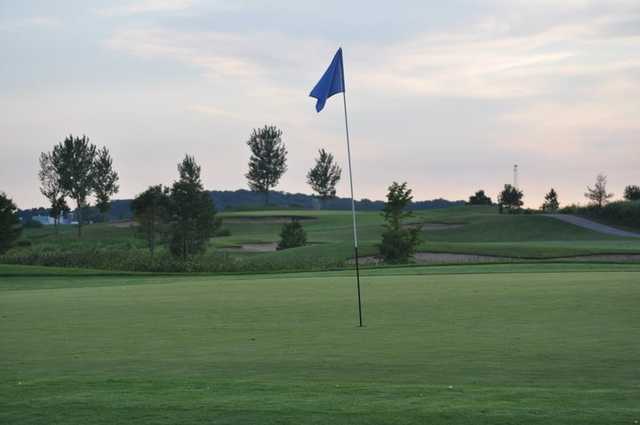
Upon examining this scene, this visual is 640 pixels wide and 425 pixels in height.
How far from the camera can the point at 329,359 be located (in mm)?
11883

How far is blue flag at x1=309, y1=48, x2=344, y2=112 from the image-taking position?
1870cm

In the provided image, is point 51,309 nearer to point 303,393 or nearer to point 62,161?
point 303,393

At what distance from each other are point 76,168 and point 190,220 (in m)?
53.9

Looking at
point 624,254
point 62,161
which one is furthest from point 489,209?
point 624,254

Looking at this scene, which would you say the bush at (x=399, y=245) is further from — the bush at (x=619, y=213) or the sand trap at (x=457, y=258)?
the bush at (x=619, y=213)

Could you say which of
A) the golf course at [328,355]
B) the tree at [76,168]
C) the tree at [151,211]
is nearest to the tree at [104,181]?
the tree at [76,168]

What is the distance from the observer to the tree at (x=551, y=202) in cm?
11710

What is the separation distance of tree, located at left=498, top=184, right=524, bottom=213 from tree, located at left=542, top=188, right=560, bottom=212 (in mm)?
4308

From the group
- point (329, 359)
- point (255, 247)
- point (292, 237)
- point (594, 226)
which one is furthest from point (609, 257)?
point (329, 359)

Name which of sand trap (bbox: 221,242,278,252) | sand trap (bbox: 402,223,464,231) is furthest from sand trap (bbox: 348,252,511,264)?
sand trap (bbox: 402,223,464,231)

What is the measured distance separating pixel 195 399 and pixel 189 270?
124 ft

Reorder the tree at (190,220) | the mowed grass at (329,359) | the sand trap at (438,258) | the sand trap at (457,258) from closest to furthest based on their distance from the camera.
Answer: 1. the mowed grass at (329,359)
2. the sand trap at (457,258)
3. the sand trap at (438,258)
4. the tree at (190,220)

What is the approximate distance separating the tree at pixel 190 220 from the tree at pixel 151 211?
1867 millimetres

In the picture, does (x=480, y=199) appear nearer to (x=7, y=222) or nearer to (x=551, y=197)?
(x=551, y=197)
